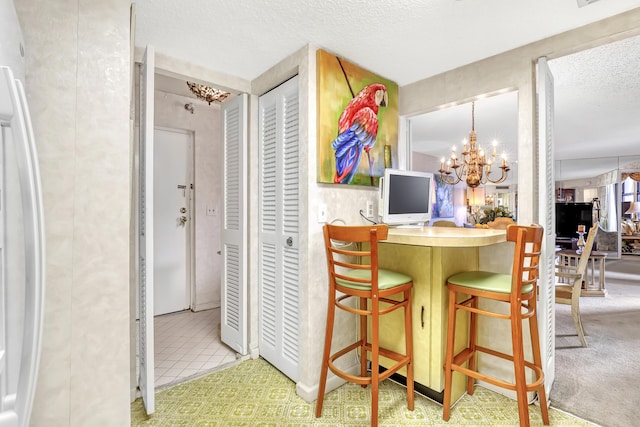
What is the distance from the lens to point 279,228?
88.5 inches

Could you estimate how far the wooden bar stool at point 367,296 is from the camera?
5.07ft

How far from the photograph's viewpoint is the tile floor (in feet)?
7.55

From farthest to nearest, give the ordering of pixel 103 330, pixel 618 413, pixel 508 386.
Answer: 1. pixel 618 413
2. pixel 508 386
3. pixel 103 330

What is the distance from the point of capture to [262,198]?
2441 mm

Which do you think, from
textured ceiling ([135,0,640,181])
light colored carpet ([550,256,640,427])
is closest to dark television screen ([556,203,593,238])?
light colored carpet ([550,256,640,427])

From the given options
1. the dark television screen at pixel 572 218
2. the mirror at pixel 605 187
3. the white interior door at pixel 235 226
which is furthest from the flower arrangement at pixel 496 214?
the mirror at pixel 605 187

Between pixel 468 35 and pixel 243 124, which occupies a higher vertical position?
pixel 468 35

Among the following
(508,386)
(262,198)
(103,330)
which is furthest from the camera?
(262,198)

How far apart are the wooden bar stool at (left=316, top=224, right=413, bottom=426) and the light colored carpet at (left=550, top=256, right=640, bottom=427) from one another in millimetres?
1054

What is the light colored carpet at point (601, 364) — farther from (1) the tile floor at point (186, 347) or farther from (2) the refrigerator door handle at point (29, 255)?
(2) the refrigerator door handle at point (29, 255)

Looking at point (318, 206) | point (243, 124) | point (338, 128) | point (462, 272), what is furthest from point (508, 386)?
point (243, 124)

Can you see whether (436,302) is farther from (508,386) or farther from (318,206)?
(318,206)

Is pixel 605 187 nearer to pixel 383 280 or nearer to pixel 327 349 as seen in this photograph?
pixel 383 280

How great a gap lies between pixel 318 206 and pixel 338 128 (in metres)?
0.54
